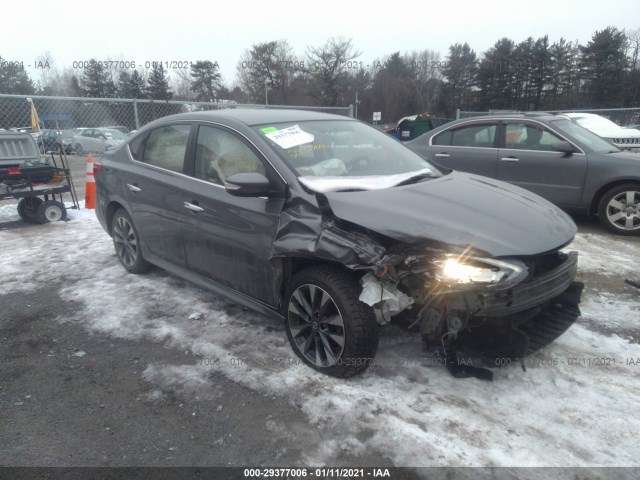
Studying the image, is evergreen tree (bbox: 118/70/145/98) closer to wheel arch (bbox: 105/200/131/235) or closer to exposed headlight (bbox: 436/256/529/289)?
wheel arch (bbox: 105/200/131/235)

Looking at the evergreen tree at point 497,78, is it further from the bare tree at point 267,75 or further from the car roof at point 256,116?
the car roof at point 256,116

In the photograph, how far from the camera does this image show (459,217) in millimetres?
2664

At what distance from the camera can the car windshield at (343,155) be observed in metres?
3.14

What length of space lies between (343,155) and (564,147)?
163 inches

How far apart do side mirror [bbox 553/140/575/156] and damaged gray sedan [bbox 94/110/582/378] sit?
327cm

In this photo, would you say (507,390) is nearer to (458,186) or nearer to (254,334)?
(458,186)

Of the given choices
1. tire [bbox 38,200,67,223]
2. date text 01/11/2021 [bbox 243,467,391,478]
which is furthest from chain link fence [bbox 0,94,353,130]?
date text 01/11/2021 [bbox 243,467,391,478]

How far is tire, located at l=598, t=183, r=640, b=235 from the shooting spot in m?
5.75

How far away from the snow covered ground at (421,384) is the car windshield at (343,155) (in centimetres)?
120

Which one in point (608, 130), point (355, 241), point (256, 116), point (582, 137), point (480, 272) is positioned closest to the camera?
point (480, 272)

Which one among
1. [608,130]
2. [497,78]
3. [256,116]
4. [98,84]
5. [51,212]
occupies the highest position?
[497,78]

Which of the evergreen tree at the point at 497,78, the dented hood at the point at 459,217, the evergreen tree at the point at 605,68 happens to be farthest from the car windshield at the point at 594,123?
the evergreen tree at the point at 497,78

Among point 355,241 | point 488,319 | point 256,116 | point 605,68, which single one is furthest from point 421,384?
point 605,68

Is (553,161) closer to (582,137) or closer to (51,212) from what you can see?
(582,137)
